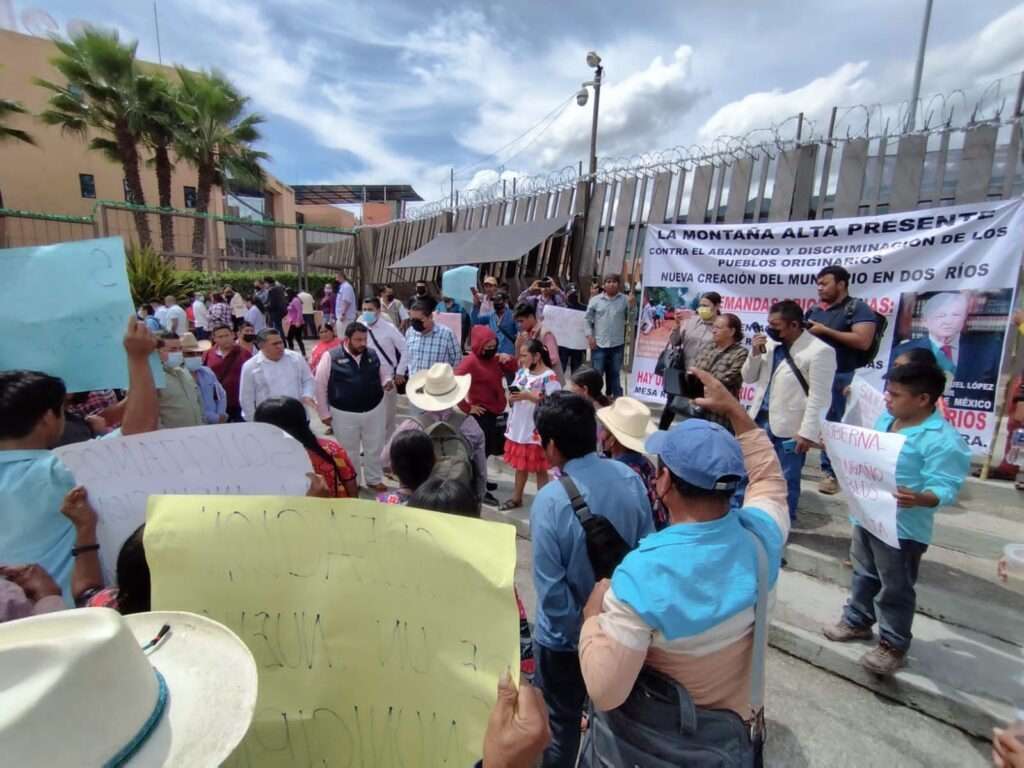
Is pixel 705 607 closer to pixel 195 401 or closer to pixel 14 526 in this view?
pixel 14 526

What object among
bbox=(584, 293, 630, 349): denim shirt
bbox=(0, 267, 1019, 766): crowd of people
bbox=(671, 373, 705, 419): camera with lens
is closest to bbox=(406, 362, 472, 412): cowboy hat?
bbox=(0, 267, 1019, 766): crowd of people

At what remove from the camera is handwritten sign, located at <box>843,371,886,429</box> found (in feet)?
9.08

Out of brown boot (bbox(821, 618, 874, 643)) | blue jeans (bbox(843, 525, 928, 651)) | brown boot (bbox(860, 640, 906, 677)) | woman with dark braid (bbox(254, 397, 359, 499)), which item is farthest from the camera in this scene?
brown boot (bbox(821, 618, 874, 643))

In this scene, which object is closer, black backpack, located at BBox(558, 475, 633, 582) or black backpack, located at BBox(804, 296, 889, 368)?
black backpack, located at BBox(558, 475, 633, 582)

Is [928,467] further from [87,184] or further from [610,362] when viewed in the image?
[87,184]

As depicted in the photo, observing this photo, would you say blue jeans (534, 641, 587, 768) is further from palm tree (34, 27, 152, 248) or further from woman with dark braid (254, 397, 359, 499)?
palm tree (34, 27, 152, 248)

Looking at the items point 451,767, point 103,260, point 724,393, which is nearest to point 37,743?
point 451,767

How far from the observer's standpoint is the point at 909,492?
7.49ft

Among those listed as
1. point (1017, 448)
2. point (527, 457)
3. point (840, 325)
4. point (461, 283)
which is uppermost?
point (461, 283)

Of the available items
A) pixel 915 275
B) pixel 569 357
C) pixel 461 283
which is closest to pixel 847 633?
pixel 915 275

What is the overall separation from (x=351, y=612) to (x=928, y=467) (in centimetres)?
248

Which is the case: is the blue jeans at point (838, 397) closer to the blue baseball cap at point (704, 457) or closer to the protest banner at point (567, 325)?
the blue baseball cap at point (704, 457)

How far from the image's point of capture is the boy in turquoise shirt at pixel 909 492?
7.55 feet

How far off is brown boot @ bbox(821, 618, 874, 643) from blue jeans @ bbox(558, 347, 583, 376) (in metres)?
5.16
